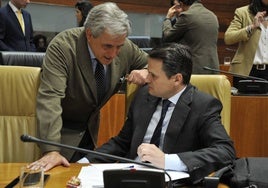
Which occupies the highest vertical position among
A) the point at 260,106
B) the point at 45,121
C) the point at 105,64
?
the point at 105,64

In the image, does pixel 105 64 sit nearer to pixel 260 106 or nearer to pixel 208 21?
pixel 260 106

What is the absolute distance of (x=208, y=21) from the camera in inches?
154

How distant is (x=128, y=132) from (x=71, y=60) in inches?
16.8

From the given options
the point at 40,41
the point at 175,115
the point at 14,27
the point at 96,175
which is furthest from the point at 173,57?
the point at 40,41

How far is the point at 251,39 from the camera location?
404 centimetres

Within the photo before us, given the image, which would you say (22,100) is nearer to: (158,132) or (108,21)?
(108,21)

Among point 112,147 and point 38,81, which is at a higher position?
point 38,81

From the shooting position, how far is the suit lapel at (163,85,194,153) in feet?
6.31

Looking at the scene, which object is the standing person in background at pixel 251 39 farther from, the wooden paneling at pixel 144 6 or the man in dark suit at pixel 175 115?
the wooden paneling at pixel 144 6

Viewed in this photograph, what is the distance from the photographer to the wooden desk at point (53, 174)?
A: 1.62m

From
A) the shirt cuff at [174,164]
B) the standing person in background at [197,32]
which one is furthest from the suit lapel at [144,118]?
the standing person in background at [197,32]

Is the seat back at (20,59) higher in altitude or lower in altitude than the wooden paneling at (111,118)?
higher

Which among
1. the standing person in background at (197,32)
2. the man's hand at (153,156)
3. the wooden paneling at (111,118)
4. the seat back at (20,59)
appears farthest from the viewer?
the standing person in background at (197,32)

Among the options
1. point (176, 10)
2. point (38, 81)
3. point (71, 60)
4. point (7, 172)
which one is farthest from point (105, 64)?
point (176, 10)
